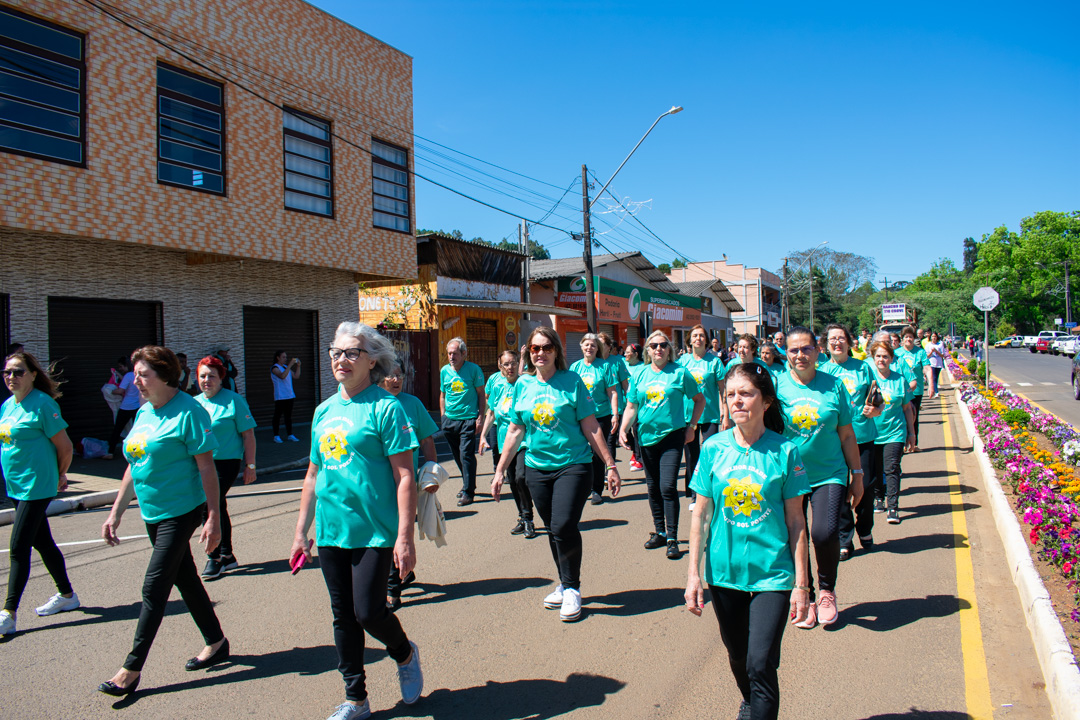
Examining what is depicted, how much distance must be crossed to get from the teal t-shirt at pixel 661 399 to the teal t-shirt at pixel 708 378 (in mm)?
1148

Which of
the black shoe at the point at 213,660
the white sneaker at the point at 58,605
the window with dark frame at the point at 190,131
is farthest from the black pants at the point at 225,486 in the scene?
the window with dark frame at the point at 190,131

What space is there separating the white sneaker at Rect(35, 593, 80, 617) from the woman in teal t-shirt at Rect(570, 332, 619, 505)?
4885mm

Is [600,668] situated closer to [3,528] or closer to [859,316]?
[3,528]

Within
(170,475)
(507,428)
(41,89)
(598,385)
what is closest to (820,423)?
(507,428)

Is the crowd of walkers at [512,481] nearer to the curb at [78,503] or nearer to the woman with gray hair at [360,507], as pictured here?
the woman with gray hair at [360,507]

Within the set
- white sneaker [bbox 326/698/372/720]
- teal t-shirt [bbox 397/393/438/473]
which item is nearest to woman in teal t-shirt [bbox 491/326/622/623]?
teal t-shirt [bbox 397/393/438/473]

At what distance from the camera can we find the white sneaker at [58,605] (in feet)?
16.1

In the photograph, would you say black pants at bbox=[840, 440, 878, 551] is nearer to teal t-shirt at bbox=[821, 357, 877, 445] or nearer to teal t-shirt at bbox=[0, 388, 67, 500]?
teal t-shirt at bbox=[821, 357, 877, 445]

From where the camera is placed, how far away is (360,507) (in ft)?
10.7

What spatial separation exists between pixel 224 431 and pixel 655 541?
3.61 meters

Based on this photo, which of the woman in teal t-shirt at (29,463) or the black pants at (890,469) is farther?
the black pants at (890,469)

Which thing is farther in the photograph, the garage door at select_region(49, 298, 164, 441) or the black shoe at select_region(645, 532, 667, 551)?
the garage door at select_region(49, 298, 164, 441)

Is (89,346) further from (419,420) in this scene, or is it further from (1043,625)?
(1043,625)

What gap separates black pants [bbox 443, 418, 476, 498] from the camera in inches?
316
